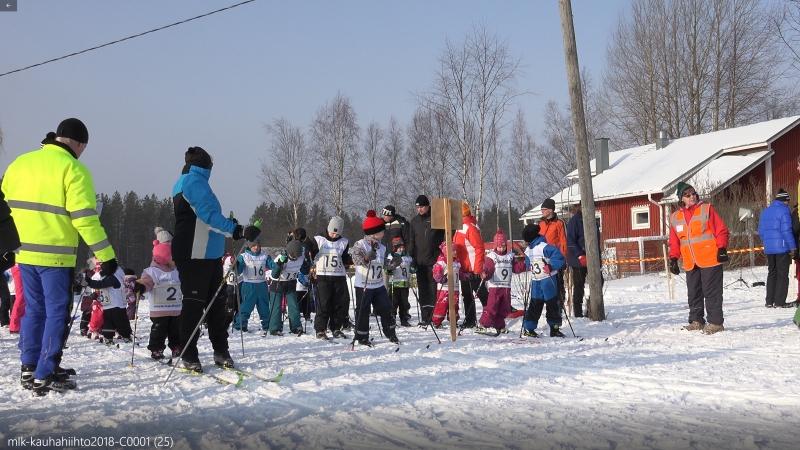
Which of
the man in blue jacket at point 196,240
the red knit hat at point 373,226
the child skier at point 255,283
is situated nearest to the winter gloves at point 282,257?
the red knit hat at point 373,226

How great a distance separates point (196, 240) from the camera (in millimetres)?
5996

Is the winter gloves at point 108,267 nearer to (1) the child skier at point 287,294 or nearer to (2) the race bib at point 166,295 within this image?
(2) the race bib at point 166,295

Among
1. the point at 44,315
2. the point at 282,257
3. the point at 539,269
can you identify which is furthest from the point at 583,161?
the point at 44,315

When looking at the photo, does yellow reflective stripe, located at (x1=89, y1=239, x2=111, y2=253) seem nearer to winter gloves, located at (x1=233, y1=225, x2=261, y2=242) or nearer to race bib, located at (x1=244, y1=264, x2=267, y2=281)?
winter gloves, located at (x1=233, y1=225, x2=261, y2=242)

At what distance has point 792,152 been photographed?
91.6 ft

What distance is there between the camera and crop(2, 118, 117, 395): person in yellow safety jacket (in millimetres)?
4984

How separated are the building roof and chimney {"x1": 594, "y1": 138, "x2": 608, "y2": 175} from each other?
1.60 feet

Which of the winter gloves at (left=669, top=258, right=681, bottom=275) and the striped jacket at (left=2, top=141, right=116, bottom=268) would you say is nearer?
the striped jacket at (left=2, top=141, right=116, bottom=268)

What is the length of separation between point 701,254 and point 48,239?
746 cm

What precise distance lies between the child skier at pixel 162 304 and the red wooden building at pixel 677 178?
18.4 meters

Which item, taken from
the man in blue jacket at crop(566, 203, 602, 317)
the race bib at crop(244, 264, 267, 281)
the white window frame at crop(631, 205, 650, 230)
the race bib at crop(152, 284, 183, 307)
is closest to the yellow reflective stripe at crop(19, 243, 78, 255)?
the race bib at crop(152, 284, 183, 307)

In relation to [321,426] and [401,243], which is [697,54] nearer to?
[401,243]

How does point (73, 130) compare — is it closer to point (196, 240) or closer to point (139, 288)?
point (196, 240)

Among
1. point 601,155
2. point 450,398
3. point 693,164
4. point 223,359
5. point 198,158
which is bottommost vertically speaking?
point 450,398
